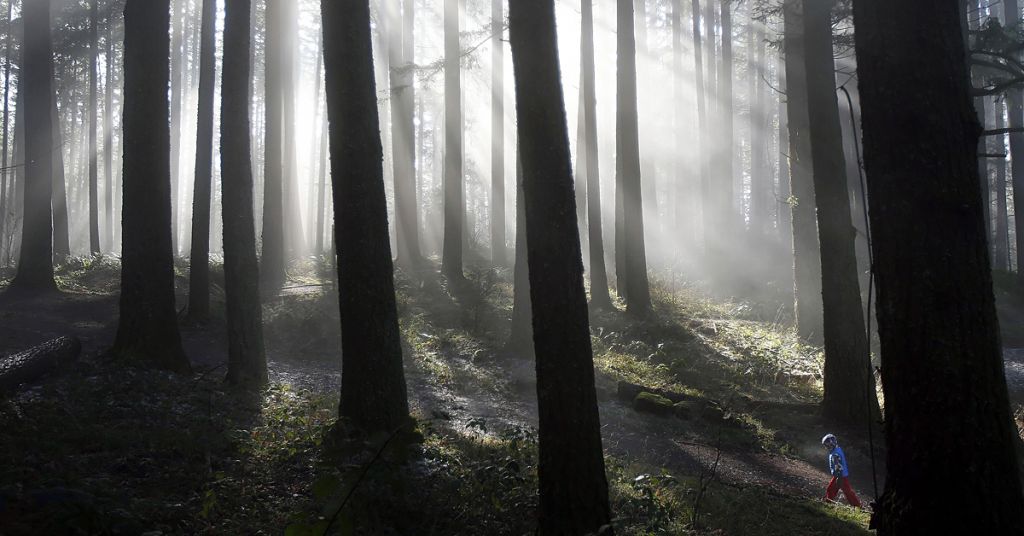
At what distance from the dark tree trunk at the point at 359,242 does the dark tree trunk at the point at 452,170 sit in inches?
523

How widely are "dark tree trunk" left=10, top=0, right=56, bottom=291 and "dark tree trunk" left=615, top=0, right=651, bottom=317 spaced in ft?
48.8

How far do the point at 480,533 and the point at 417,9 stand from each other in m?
31.2

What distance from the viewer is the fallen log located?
832 centimetres

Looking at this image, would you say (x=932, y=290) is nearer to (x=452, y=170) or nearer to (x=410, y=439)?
(x=410, y=439)

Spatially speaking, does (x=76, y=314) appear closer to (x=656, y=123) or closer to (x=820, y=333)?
(x=820, y=333)

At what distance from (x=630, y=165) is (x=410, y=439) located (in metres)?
15.9

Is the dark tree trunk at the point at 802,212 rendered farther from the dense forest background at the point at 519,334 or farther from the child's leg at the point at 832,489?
the child's leg at the point at 832,489

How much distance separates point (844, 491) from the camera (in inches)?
312

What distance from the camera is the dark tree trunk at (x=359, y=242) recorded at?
757 cm

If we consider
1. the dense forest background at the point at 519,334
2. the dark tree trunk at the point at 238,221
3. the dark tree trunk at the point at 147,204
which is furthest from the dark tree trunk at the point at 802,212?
the dark tree trunk at the point at 147,204

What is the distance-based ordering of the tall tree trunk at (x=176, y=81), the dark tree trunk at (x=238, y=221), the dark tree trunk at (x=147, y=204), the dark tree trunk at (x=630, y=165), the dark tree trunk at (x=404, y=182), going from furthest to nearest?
the tall tree trunk at (x=176, y=81) → the dark tree trunk at (x=404, y=182) → the dark tree trunk at (x=630, y=165) → the dark tree trunk at (x=238, y=221) → the dark tree trunk at (x=147, y=204)

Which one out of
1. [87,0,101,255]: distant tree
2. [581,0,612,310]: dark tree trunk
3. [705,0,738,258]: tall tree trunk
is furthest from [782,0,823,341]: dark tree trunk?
[87,0,101,255]: distant tree

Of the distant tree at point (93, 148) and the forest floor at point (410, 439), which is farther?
the distant tree at point (93, 148)

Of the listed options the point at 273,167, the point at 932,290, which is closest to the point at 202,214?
the point at 273,167
